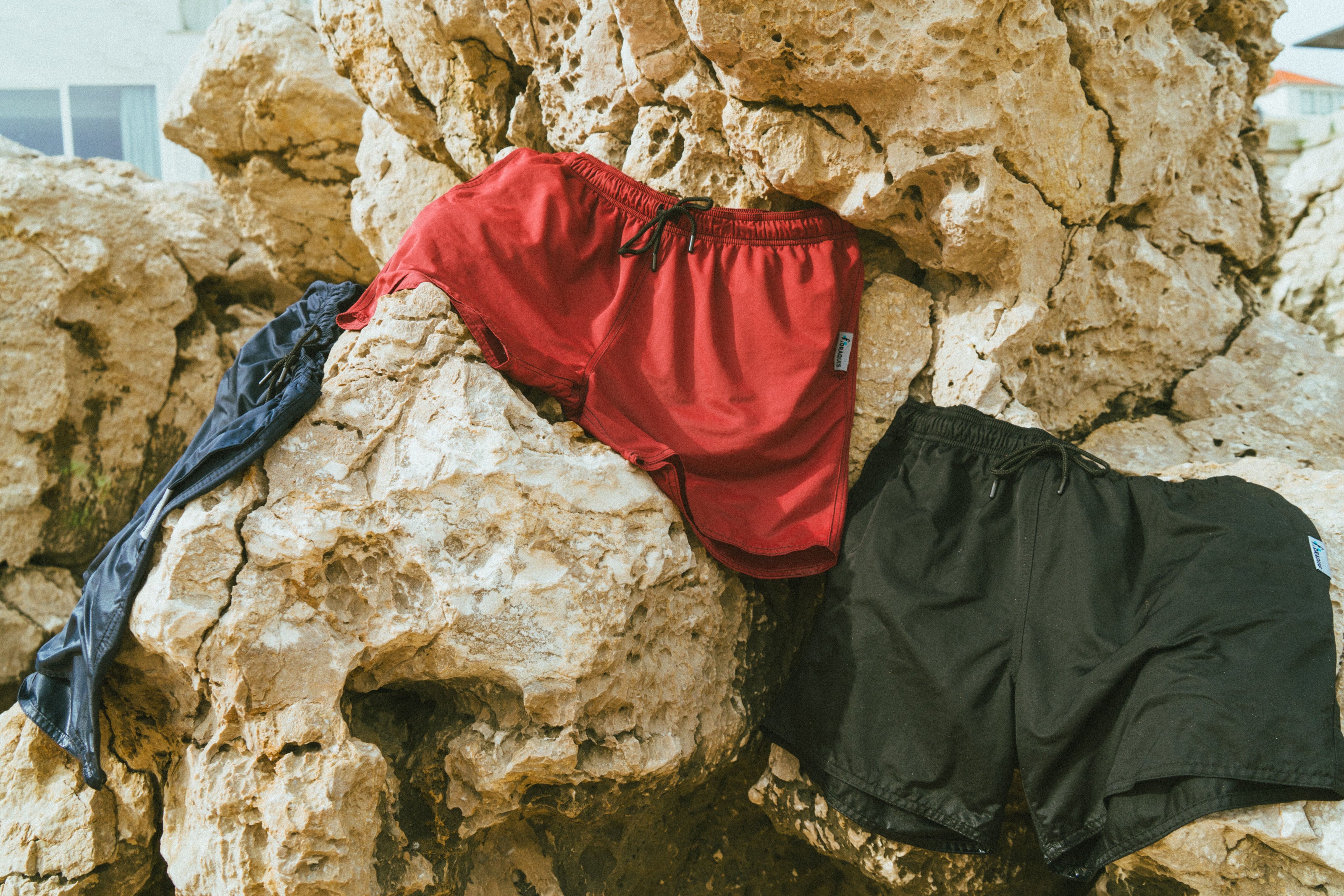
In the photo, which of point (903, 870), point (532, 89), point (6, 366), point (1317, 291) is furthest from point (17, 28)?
point (1317, 291)

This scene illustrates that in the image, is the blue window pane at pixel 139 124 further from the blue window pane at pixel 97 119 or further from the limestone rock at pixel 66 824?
the limestone rock at pixel 66 824

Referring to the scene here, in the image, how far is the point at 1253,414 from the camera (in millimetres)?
2225

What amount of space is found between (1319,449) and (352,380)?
2.19 meters

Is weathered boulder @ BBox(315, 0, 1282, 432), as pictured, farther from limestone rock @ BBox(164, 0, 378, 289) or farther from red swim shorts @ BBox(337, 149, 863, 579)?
limestone rock @ BBox(164, 0, 378, 289)

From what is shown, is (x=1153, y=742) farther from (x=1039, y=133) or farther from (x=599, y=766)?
(x=1039, y=133)

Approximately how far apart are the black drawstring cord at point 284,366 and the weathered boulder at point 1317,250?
11.0 feet

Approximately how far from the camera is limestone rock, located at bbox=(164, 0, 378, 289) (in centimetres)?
344

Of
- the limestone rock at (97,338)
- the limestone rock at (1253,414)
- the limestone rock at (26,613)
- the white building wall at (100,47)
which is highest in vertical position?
the limestone rock at (1253,414)

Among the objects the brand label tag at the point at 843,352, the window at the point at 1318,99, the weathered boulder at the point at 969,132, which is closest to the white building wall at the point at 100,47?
the weathered boulder at the point at 969,132

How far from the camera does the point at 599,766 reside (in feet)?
5.23

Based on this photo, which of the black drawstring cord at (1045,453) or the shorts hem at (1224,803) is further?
the black drawstring cord at (1045,453)

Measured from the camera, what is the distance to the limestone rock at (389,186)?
277 centimetres

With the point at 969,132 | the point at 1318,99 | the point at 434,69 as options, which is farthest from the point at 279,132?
the point at 1318,99

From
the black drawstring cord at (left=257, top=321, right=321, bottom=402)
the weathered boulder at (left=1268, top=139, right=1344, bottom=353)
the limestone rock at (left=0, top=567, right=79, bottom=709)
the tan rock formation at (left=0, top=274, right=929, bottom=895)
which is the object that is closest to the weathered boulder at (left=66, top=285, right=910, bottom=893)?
the tan rock formation at (left=0, top=274, right=929, bottom=895)
